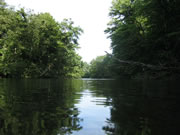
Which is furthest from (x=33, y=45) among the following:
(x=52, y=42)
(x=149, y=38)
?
(x=149, y=38)

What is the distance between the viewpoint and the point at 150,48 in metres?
17.5

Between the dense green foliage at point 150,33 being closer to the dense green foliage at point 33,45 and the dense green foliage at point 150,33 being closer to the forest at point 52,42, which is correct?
the forest at point 52,42

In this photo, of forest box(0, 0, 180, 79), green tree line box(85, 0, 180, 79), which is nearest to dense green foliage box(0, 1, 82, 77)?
forest box(0, 0, 180, 79)

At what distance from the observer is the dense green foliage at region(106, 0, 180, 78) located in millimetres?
12455

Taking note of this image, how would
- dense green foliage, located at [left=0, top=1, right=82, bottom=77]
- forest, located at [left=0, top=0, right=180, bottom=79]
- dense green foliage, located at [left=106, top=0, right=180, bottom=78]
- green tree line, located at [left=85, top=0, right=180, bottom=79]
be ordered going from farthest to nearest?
dense green foliage, located at [left=0, top=1, right=82, bottom=77] → forest, located at [left=0, top=0, right=180, bottom=79] → dense green foliage, located at [left=106, top=0, right=180, bottom=78] → green tree line, located at [left=85, top=0, right=180, bottom=79]

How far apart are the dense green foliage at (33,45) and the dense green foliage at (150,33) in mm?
10832

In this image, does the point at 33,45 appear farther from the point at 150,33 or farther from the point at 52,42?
the point at 150,33

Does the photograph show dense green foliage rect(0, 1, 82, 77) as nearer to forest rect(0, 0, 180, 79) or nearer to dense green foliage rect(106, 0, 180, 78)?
forest rect(0, 0, 180, 79)

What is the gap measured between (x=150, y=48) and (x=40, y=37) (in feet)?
67.7

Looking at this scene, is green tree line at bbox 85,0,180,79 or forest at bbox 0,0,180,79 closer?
green tree line at bbox 85,0,180,79

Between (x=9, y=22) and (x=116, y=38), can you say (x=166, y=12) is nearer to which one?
(x=116, y=38)

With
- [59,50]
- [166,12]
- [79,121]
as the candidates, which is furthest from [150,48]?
[59,50]

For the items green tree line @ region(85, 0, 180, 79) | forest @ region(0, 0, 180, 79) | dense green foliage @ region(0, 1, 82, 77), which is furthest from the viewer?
dense green foliage @ region(0, 1, 82, 77)

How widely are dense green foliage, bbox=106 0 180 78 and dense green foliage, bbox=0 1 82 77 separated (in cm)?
1083
